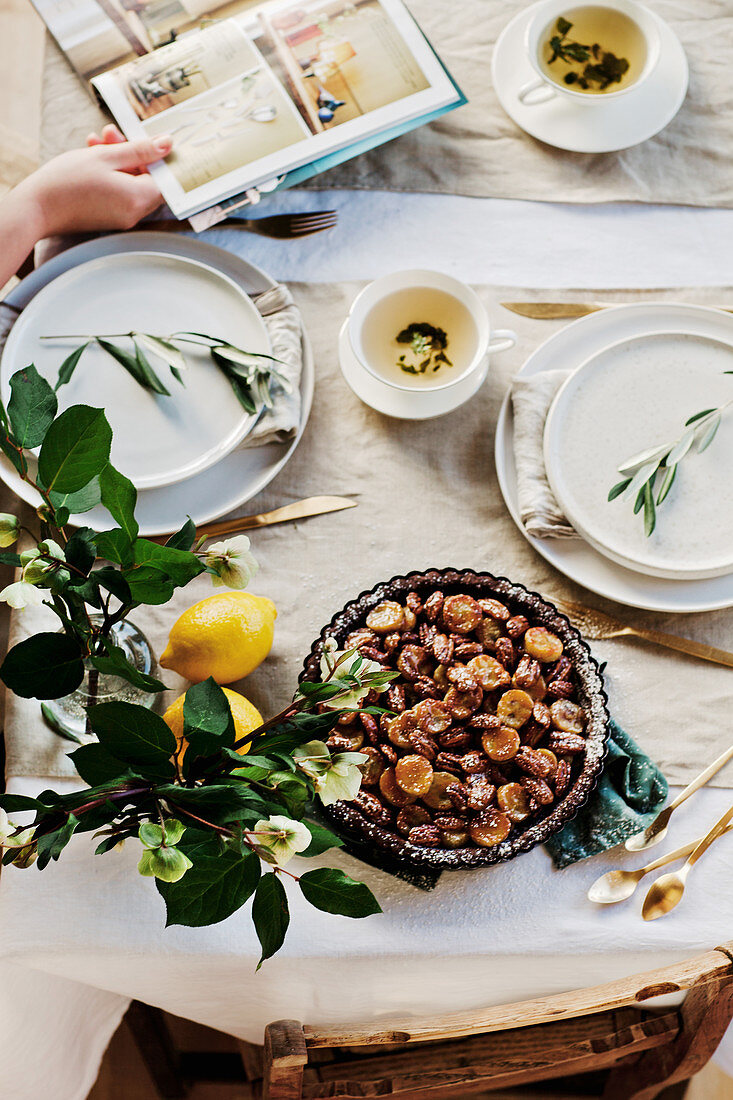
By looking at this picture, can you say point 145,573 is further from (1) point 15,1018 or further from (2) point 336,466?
(1) point 15,1018

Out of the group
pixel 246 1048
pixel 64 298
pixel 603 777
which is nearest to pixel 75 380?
pixel 64 298

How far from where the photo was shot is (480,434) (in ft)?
2.98

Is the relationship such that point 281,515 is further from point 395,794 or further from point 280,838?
point 280,838

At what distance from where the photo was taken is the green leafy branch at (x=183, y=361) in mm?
843

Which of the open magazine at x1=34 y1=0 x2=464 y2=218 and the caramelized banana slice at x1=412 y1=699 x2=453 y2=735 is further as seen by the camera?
the open magazine at x1=34 y1=0 x2=464 y2=218

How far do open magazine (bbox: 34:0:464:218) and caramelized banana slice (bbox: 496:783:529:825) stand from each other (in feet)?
2.10

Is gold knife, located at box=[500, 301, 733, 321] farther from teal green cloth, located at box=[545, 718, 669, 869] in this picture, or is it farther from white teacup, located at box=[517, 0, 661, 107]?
teal green cloth, located at box=[545, 718, 669, 869]

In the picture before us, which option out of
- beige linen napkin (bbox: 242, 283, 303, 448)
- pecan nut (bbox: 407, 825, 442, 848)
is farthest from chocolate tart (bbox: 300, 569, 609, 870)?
beige linen napkin (bbox: 242, 283, 303, 448)

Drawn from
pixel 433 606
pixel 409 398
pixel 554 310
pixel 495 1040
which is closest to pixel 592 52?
pixel 554 310

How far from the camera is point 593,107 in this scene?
3.25 feet

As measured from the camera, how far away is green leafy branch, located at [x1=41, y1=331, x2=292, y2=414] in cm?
84

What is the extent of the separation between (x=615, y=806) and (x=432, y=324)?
1.62 feet

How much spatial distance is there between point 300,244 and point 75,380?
11.4 inches

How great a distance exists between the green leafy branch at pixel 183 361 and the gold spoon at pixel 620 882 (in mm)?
530
